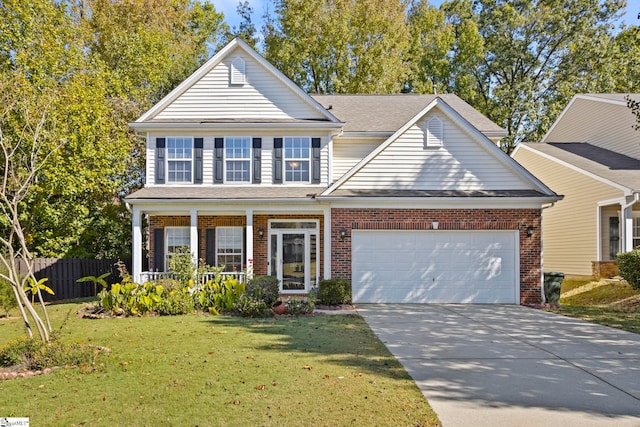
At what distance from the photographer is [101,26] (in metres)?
27.9

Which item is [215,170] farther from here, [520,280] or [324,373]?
[324,373]

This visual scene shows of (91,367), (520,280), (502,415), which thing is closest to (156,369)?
(91,367)

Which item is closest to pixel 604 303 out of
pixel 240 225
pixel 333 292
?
pixel 333 292

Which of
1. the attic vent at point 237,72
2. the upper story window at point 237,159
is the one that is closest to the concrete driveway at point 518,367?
the upper story window at point 237,159

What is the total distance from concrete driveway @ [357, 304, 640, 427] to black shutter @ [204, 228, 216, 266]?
681 centimetres

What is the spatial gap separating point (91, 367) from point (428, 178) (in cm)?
1140

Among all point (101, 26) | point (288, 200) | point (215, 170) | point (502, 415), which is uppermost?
point (101, 26)

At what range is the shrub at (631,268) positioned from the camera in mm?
15398

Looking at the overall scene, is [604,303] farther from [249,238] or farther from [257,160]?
[257,160]

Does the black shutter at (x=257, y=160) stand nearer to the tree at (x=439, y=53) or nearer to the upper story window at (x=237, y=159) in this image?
the upper story window at (x=237, y=159)

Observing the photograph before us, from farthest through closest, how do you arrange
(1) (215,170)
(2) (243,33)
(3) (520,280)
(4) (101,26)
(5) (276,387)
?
1. (2) (243,33)
2. (4) (101,26)
3. (1) (215,170)
4. (3) (520,280)
5. (5) (276,387)

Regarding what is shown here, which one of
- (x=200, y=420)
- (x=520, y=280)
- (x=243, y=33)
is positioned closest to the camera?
(x=200, y=420)

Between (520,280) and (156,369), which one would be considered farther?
(520,280)

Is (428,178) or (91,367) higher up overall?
(428,178)
